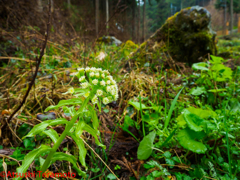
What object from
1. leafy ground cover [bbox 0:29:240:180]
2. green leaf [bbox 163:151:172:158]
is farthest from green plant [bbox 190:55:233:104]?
green leaf [bbox 163:151:172:158]

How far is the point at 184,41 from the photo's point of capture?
3.39 m

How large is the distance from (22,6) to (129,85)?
360 cm

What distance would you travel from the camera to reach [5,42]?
3.28m

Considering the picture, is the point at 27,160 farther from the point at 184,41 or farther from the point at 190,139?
the point at 184,41

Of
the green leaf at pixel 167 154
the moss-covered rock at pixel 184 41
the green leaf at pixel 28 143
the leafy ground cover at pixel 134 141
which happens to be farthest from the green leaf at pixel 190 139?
the moss-covered rock at pixel 184 41

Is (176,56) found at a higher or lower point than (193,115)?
higher

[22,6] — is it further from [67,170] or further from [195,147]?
[195,147]

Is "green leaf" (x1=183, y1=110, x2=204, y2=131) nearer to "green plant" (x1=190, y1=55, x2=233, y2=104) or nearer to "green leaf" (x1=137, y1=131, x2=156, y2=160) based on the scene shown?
"green leaf" (x1=137, y1=131, x2=156, y2=160)

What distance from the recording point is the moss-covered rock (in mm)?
3320

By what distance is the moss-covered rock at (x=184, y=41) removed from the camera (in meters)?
3.32

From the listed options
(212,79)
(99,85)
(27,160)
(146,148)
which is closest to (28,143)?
(27,160)

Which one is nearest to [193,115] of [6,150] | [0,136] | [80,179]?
[80,179]

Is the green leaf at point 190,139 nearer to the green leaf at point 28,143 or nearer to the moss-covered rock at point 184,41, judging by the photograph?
the green leaf at point 28,143

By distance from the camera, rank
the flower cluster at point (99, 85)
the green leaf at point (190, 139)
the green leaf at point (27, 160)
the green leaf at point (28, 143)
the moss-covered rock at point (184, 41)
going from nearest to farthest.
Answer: the green leaf at point (27, 160), the flower cluster at point (99, 85), the green leaf at point (190, 139), the green leaf at point (28, 143), the moss-covered rock at point (184, 41)
